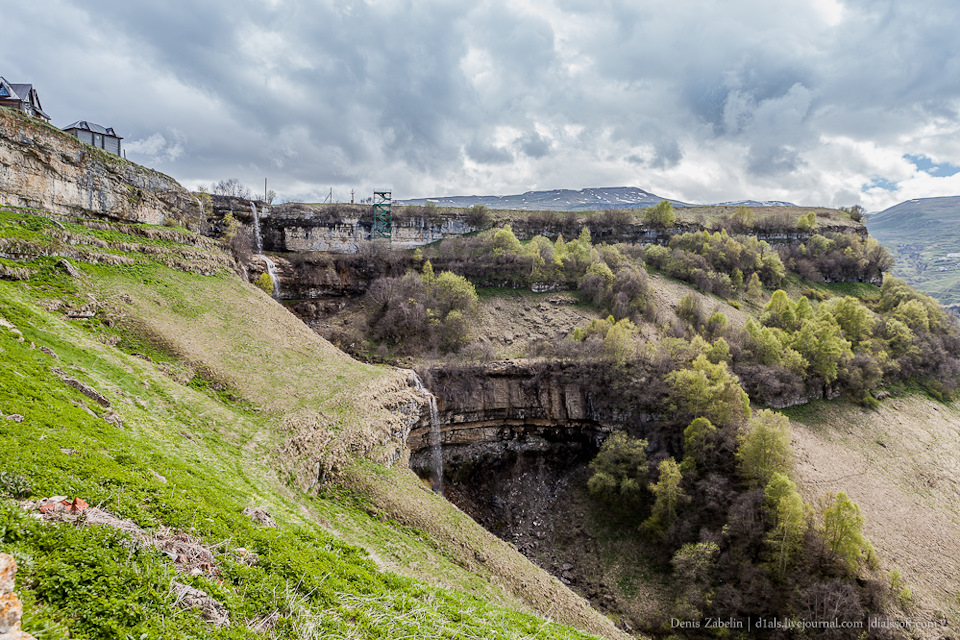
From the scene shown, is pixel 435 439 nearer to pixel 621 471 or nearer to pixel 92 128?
pixel 621 471

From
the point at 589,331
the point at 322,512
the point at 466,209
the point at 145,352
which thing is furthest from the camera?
the point at 466,209

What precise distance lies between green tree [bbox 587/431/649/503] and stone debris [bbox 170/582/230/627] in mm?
26500

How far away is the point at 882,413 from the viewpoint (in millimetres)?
36031

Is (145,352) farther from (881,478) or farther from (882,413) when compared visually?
(882,413)

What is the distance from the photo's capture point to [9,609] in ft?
13.3

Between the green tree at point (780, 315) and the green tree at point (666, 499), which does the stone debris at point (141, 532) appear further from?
the green tree at point (780, 315)

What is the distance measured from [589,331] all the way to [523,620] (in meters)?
30.5

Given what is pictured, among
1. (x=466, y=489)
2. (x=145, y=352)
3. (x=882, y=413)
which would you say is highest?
(x=145, y=352)

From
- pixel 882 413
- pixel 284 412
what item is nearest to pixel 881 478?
pixel 882 413

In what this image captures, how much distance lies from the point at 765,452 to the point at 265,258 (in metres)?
50.8

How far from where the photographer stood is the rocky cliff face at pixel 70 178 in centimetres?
2166

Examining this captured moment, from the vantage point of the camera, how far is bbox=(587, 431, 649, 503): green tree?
2833 centimetres

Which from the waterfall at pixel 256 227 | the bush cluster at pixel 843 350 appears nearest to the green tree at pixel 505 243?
the bush cluster at pixel 843 350

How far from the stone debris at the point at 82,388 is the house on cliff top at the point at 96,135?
139 ft
